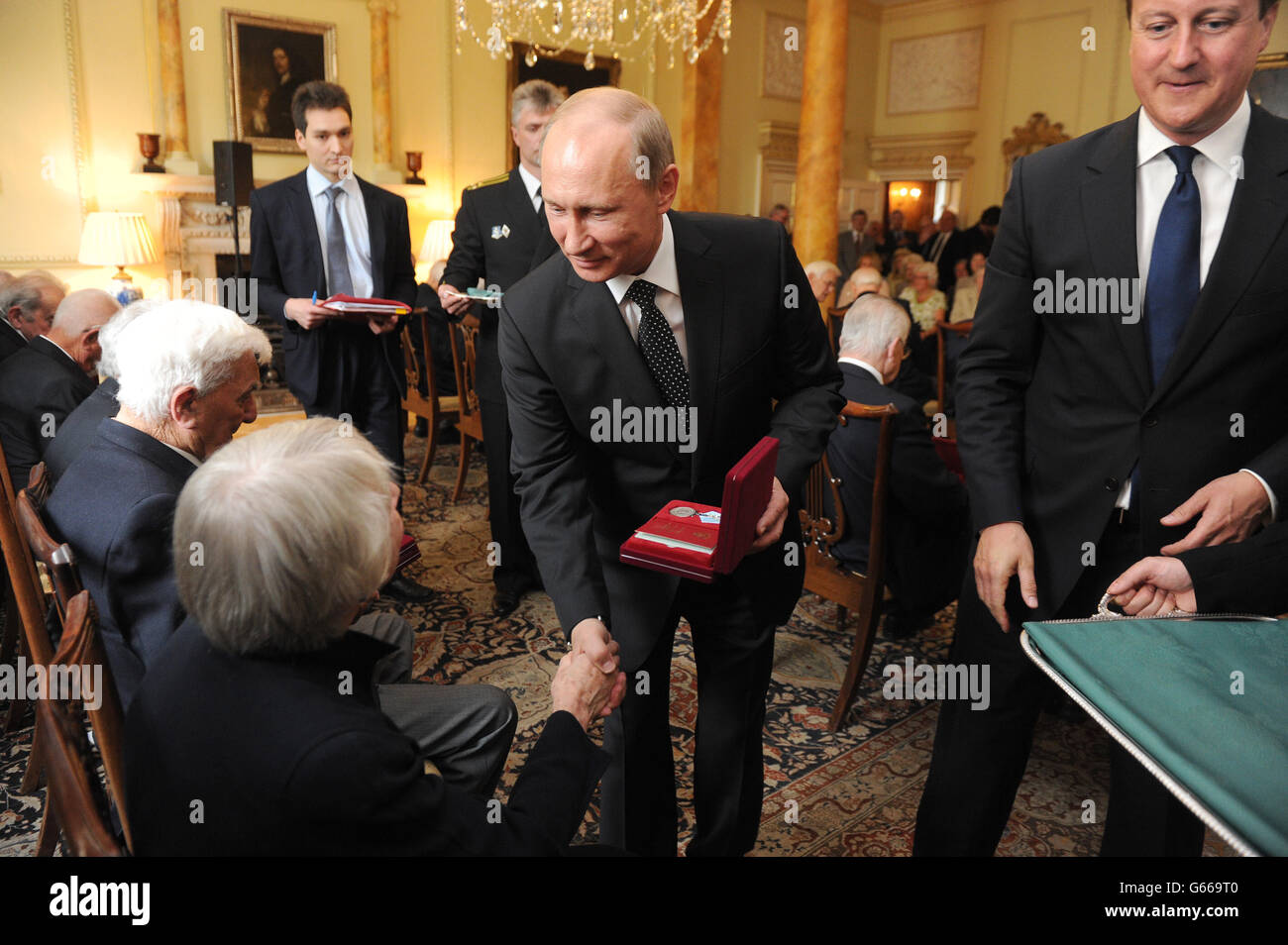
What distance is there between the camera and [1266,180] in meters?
1.46

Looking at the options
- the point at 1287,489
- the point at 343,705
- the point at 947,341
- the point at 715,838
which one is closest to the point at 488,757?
the point at 715,838

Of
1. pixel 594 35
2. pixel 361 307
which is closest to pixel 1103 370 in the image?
pixel 361 307

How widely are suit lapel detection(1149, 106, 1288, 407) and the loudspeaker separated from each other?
760cm

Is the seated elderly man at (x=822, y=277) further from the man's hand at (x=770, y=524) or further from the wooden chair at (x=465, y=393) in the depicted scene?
the man's hand at (x=770, y=524)

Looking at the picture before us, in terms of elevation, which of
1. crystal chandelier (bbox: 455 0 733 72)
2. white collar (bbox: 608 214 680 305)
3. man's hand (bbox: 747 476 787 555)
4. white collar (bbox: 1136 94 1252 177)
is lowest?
man's hand (bbox: 747 476 787 555)

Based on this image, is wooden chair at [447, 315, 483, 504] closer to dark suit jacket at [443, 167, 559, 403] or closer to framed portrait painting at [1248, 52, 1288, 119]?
dark suit jacket at [443, 167, 559, 403]

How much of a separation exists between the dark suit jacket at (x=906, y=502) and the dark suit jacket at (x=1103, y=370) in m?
1.17

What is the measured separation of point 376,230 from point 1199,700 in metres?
3.54

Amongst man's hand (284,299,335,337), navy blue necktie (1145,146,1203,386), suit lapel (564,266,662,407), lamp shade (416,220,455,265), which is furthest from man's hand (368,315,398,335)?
lamp shade (416,220,455,265)

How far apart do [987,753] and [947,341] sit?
4.74 meters

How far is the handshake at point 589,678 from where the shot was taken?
4.82 ft

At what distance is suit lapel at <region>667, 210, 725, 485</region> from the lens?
5.54 feet

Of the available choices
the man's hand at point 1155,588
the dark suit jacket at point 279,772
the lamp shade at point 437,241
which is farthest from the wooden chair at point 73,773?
the lamp shade at point 437,241
